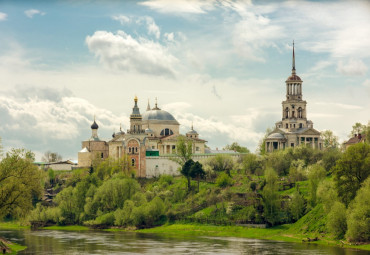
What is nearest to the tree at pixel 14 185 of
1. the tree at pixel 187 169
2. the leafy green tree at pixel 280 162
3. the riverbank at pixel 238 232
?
the riverbank at pixel 238 232

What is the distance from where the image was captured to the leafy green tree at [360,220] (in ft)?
231

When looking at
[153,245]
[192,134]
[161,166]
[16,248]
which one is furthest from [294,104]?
[16,248]

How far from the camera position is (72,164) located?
14625 centimetres

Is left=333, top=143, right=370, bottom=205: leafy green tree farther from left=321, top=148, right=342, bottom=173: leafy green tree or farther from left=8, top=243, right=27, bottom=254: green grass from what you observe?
left=8, top=243, right=27, bottom=254: green grass

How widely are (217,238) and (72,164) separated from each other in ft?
218

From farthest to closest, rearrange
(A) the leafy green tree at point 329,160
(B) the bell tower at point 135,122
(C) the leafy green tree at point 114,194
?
(B) the bell tower at point 135,122 → (C) the leafy green tree at point 114,194 → (A) the leafy green tree at point 329,160

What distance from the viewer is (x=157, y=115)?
140 meters

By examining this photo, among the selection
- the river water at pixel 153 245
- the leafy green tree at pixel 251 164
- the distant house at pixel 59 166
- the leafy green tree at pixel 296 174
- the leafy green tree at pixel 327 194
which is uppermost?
the distant house at pixel 59 166

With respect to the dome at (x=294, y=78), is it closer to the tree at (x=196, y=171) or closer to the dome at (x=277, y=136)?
the dome at (x=277, y=136)

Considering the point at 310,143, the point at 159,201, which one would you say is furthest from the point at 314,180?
the point at 310,143

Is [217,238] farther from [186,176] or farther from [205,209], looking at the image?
[186,176]

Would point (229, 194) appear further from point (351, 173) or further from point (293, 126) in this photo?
point (293, 126)

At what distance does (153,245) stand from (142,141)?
48926 millimetres

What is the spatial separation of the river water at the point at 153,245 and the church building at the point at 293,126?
4755cm
